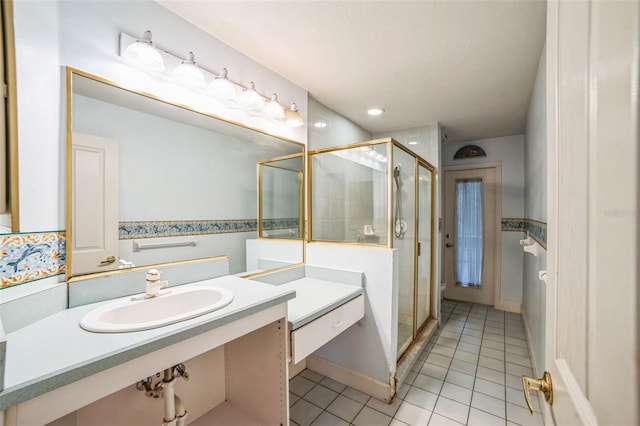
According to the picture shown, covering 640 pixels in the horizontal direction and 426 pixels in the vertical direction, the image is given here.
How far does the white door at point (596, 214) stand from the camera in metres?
0.27

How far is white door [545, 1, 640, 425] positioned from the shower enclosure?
4.63 feet

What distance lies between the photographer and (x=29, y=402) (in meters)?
0.62

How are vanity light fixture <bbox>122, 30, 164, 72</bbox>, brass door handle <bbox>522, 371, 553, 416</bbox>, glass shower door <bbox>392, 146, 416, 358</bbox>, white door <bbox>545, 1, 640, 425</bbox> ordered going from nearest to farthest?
white door <bbox>545, 1, 640, 425</bbox> → brass door handle <bbox>522, 371, 553, 416</bbox> → vanity light fixture <bbox>122, 30, 164, 72</bbox> → glass shower door <bbox>392, 146, 416, 358</bbox>

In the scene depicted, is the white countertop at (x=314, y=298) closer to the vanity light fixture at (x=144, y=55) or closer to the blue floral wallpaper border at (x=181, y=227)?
the blue floral wallpaper border at (x=181, y=227)

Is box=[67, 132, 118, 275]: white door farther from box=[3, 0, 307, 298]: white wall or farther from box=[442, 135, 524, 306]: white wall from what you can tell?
box=[442, 135, 524, 306]: white wall

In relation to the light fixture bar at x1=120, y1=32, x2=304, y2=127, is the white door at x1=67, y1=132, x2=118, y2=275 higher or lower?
lower

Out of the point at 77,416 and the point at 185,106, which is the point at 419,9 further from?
the point at 77,416

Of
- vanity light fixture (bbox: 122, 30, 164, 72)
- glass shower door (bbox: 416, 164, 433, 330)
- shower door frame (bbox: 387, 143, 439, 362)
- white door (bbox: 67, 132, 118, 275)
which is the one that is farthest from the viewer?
glass shower door (bbox: 416, 164, 433, 330)

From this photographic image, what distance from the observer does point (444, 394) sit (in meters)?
1.92

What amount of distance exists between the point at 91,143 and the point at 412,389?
2.43 m

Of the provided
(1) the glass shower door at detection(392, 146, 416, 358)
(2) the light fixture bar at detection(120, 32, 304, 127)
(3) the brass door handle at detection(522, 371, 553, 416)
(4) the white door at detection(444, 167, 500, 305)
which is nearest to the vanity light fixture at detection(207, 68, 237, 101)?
(2) the light fixture bar at detection(120, 32, 304, 127)

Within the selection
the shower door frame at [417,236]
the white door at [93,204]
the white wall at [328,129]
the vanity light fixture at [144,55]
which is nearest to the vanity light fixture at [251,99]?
the vanity light fixture at [144,55]

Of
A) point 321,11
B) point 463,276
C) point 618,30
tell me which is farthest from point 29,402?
point 463,276

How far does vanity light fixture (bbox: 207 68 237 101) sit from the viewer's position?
1.52 metres
